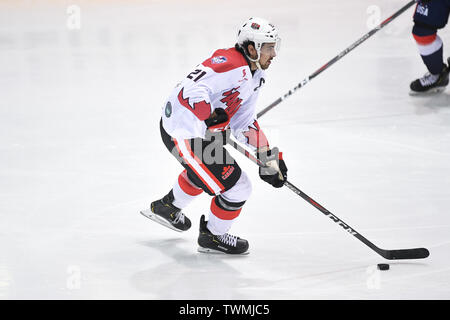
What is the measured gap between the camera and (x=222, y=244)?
3137 mm

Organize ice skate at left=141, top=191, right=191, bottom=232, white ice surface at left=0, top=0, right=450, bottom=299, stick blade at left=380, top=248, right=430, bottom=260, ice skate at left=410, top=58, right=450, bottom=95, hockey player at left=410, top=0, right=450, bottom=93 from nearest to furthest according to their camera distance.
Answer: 1. white ice surface at left=0, top=0, right=450, bottom=299
2. stick blade at left=380, top=248, right=430, bottom=260
3. ice skate at left=141, top=191, right=191, bottom=232
4. hockey player at left=410, top=0, right=450, bottom=93
5. ice skate at left=410, top=58, right=450, bottom=95

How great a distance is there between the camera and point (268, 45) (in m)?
2.98

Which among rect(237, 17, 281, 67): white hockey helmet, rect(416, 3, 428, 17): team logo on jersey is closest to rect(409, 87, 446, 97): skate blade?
rect(416, 3, 428, 17): team logo on jersey

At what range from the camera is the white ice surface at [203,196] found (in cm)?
291

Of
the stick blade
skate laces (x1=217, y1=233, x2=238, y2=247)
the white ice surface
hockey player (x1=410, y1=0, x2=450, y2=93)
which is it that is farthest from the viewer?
hockey player (x1=410, y1=0, x2=450, y2=93)

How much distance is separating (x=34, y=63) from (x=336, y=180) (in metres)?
3.65

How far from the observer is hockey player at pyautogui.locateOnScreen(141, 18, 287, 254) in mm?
2934

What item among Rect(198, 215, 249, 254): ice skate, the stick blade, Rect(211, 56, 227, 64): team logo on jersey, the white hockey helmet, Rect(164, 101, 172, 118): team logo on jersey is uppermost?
the white hockey helmet

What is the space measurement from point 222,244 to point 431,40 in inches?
116

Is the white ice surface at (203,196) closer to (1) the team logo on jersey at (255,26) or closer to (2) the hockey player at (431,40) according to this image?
(2) the hockey player at (431,40)

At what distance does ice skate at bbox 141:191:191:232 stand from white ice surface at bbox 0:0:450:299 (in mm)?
49

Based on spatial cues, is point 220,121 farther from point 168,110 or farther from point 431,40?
point 431,40

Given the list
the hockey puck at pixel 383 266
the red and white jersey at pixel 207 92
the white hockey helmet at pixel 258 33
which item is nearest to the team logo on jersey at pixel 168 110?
the red and white jersey at pixel 207 92

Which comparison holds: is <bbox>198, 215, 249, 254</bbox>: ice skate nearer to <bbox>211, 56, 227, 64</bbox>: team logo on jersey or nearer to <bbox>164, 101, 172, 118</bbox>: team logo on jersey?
<bbox>164, 101, 172, 118</bbox>: team logo on jersey
